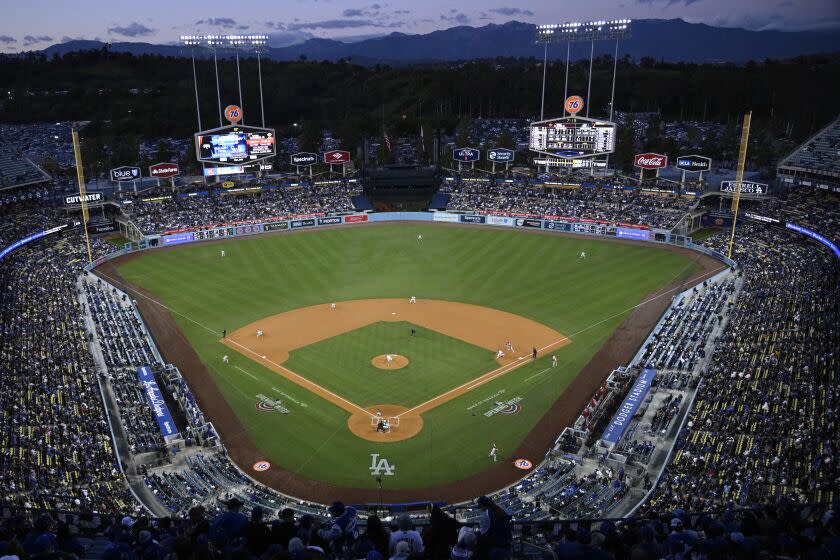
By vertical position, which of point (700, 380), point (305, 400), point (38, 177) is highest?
point (38, 177)

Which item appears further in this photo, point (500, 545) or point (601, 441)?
point (601, 441)

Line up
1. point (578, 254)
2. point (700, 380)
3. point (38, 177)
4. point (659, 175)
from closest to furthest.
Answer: point (700, 380), point (578, 254), point (38, 177), point (659, 175)

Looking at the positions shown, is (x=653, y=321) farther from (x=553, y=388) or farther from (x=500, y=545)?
(x=500, y=545)

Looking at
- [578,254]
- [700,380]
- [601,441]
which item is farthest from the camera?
[578,254]

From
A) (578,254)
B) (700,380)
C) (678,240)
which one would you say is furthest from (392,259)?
(700,380)

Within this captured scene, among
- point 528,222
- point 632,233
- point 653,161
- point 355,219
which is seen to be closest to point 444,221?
point 528,222

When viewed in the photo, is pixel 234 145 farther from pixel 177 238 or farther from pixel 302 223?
pixel 177 238

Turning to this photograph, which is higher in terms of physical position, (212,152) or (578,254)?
(212,152)

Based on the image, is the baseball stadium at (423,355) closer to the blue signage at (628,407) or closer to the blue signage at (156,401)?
the blue signage at (156,401)

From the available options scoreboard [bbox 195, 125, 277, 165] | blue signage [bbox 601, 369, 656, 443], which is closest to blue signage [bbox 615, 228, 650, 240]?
blue signage [bbox 601, 369, 656, 443]
